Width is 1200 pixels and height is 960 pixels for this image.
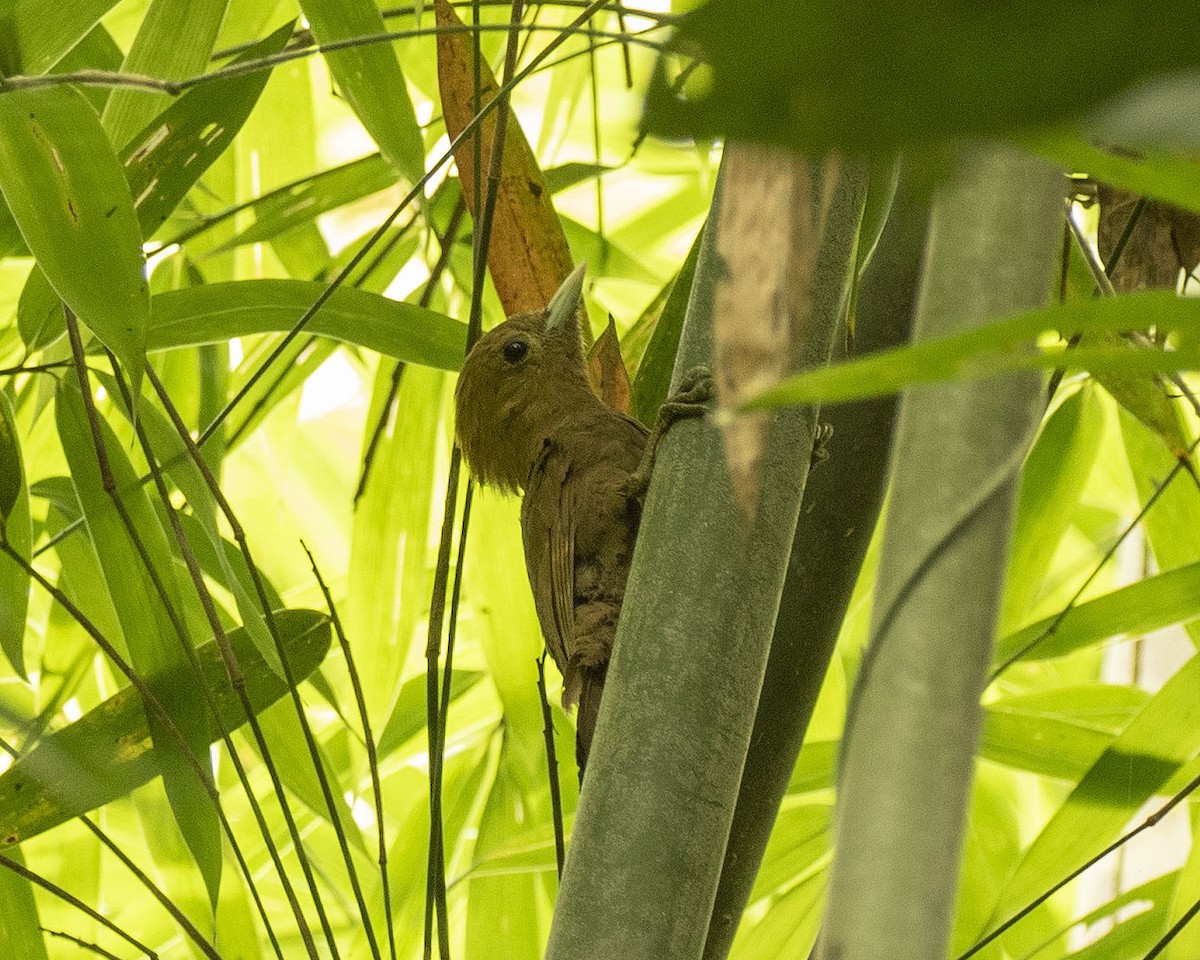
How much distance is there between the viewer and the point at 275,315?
1347 millimetres

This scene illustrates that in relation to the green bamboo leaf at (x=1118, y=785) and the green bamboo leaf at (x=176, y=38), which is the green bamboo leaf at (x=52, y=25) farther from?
the green bamboo leaf at (x=1118, y=785)

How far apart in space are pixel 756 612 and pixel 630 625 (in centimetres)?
8

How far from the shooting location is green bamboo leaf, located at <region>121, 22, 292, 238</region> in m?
1.34

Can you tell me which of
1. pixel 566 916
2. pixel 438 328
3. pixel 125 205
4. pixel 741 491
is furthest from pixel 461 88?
pixel 741 491

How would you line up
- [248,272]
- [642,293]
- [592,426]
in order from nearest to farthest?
[592,426] < [248,272] < [642,293]

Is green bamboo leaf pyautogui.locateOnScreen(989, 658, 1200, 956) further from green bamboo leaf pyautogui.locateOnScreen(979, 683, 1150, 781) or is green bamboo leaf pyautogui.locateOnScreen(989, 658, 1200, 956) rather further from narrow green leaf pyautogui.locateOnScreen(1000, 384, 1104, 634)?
narrow green leaf pyautogui.locateOnScreen(1000, 384, 1104, 634)

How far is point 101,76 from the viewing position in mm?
775

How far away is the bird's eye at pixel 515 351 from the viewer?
2.04 meters

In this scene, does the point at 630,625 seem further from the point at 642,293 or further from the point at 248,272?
the point at 642,293

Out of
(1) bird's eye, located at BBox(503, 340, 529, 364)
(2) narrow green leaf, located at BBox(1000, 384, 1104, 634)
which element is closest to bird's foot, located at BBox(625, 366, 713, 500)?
(2) narrow green leaf, located at BBox(1000, 384, 1104, 634)

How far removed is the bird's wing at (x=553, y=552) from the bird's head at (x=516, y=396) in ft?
0.58

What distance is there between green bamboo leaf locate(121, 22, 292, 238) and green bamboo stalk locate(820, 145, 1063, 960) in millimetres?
1087

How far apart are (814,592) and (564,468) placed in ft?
2.71

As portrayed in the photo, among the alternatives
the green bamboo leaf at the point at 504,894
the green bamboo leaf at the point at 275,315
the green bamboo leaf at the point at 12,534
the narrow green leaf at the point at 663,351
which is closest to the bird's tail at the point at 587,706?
the green bamboo leaf at the point at 504,894
